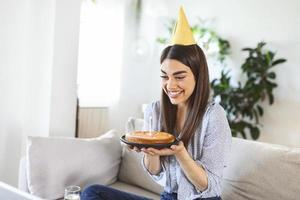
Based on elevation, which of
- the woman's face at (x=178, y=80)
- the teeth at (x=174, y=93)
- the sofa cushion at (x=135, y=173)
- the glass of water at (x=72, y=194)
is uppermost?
the woman's face at (x=178, y=80)

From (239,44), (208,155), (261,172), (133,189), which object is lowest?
(133,189)

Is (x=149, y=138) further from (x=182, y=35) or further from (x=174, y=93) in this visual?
(x=182, y=35)

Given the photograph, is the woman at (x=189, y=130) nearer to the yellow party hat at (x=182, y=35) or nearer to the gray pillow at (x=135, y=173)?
the yellow party hat at (x=182, y=35)

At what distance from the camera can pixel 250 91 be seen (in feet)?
9.89

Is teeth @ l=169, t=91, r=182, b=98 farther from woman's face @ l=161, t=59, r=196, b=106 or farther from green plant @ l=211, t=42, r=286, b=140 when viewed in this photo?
green plant @ l=211, t=42, r=286, b=140

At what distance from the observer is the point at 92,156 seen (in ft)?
5.71

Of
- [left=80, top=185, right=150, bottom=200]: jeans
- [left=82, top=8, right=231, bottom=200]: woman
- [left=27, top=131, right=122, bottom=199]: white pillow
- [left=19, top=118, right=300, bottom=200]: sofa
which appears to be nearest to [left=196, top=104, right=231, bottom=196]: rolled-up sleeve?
[left=82, top=8, right=231, bottom=200]: woman

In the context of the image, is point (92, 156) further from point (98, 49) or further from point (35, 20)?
point (98, 49)

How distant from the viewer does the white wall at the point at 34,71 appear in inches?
74.7

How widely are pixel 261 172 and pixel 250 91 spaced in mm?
1754

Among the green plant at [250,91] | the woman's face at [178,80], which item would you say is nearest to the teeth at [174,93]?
the woman's face at [178,80]

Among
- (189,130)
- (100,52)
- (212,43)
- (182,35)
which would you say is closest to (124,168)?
(189,130)

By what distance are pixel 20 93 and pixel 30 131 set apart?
255 mm

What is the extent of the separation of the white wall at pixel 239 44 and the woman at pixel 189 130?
83.7 inches
